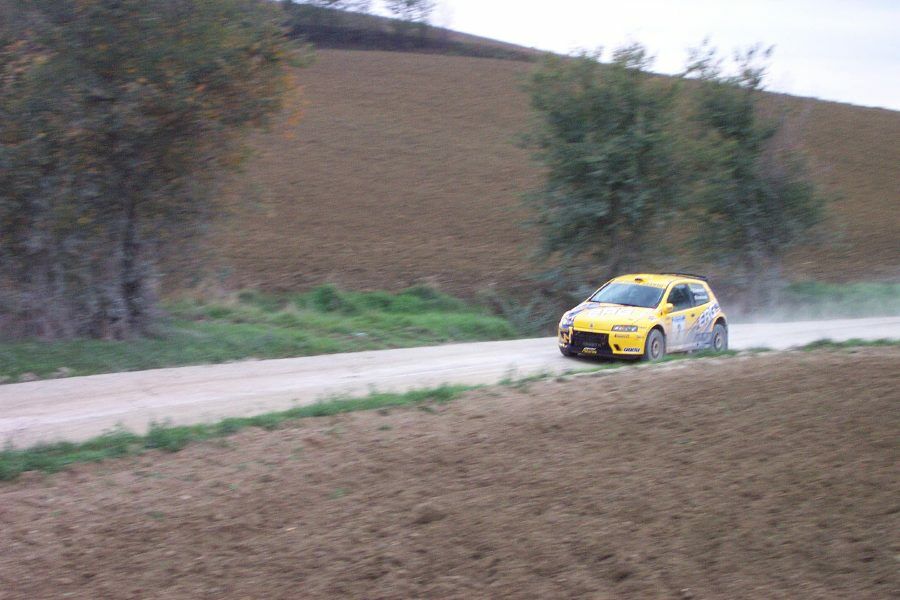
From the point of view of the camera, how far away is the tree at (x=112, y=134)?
1422cm

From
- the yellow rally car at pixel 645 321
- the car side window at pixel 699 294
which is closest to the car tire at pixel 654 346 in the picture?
the yellow rally car at pixel 645 321

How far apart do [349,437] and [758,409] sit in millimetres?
3946

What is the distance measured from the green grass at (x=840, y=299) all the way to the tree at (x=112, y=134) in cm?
1772

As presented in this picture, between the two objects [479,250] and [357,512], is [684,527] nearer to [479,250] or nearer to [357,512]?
[357,512]

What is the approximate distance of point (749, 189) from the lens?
2584cm

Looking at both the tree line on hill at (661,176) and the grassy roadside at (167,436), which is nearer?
the grassy roadside at (167,436)

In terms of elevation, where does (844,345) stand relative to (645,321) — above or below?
below

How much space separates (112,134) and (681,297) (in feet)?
33.6

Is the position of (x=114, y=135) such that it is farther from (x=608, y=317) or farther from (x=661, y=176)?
(x=661, y=176)

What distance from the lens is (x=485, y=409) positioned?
31.7 ft

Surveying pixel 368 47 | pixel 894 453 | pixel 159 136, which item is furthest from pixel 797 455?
pixel 368 47

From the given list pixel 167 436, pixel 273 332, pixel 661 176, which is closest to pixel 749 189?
pixel 661 176

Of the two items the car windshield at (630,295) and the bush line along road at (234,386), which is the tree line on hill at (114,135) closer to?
the bush line along road at (234,386)

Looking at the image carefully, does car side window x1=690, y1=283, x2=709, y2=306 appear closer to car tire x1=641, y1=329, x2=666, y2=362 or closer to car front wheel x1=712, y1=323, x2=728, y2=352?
car front wheel x1=712, y1=323, x2=728, y2=352
